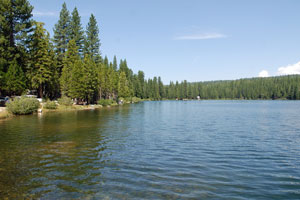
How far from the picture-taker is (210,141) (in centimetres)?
2039

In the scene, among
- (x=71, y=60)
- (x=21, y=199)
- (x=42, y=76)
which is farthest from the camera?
(x=71, y=60)

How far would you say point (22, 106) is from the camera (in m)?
43.9

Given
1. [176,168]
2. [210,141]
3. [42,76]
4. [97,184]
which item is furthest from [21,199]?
[42,76]

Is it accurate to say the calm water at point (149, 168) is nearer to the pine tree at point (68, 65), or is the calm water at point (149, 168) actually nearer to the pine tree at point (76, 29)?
the pine tree at point (68, 65)

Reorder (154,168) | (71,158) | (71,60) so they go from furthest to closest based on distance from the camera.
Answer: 1. (71,60)
2. (71,158)
3. (154,168)

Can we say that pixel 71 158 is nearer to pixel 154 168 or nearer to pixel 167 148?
pixel 154 168

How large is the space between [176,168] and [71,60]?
224ft

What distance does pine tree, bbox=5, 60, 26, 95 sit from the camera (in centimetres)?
5066

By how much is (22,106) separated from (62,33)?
41981 millimetres

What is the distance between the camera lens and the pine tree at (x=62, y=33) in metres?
78.1

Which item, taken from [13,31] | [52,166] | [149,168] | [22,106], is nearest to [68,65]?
[13,31]

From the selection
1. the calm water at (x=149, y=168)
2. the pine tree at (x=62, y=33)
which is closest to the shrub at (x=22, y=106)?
the calm water at (x=149, y=168)

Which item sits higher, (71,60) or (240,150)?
(71,60)

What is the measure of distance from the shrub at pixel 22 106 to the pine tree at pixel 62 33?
33389 mm
